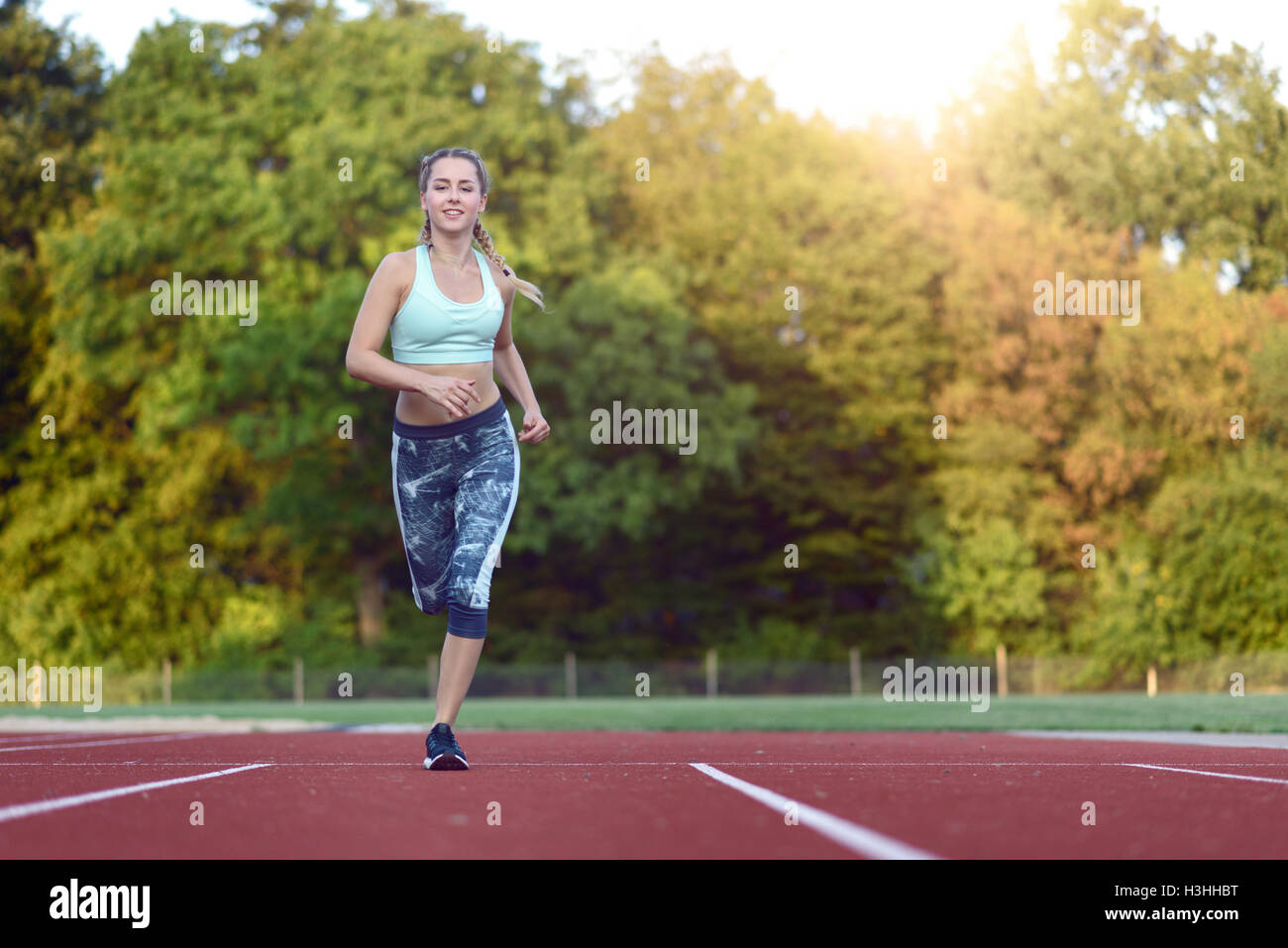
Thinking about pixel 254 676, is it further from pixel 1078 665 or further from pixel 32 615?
pixel 1078 665

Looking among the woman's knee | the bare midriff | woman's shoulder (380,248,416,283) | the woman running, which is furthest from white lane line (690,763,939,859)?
woman's shoulder (380,248,416,283)

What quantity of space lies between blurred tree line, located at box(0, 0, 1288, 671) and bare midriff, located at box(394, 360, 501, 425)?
95.1 feet

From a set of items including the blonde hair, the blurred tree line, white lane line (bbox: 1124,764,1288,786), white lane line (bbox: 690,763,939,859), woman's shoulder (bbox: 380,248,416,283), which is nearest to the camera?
white lane line (bbox: 690,763,939,859)

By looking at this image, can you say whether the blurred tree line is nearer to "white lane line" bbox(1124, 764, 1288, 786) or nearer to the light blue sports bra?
the light blue sports bra

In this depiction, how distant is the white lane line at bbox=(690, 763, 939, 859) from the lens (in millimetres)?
3605

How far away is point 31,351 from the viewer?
140ft

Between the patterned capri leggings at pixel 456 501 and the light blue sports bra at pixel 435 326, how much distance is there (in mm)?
273

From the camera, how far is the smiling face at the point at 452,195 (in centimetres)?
668

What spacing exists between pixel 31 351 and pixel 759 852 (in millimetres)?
42597

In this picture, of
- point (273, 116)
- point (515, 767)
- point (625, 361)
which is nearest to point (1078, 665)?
point (625, 361)

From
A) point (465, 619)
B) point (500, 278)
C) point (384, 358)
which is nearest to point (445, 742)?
point (465, 619)

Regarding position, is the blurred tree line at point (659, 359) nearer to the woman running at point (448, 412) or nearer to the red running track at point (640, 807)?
the woman running at point (448, 412)

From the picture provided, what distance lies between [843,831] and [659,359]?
34525 mm

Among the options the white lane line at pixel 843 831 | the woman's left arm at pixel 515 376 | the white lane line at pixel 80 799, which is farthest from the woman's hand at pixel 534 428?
the white lane line at pixel 843 831
